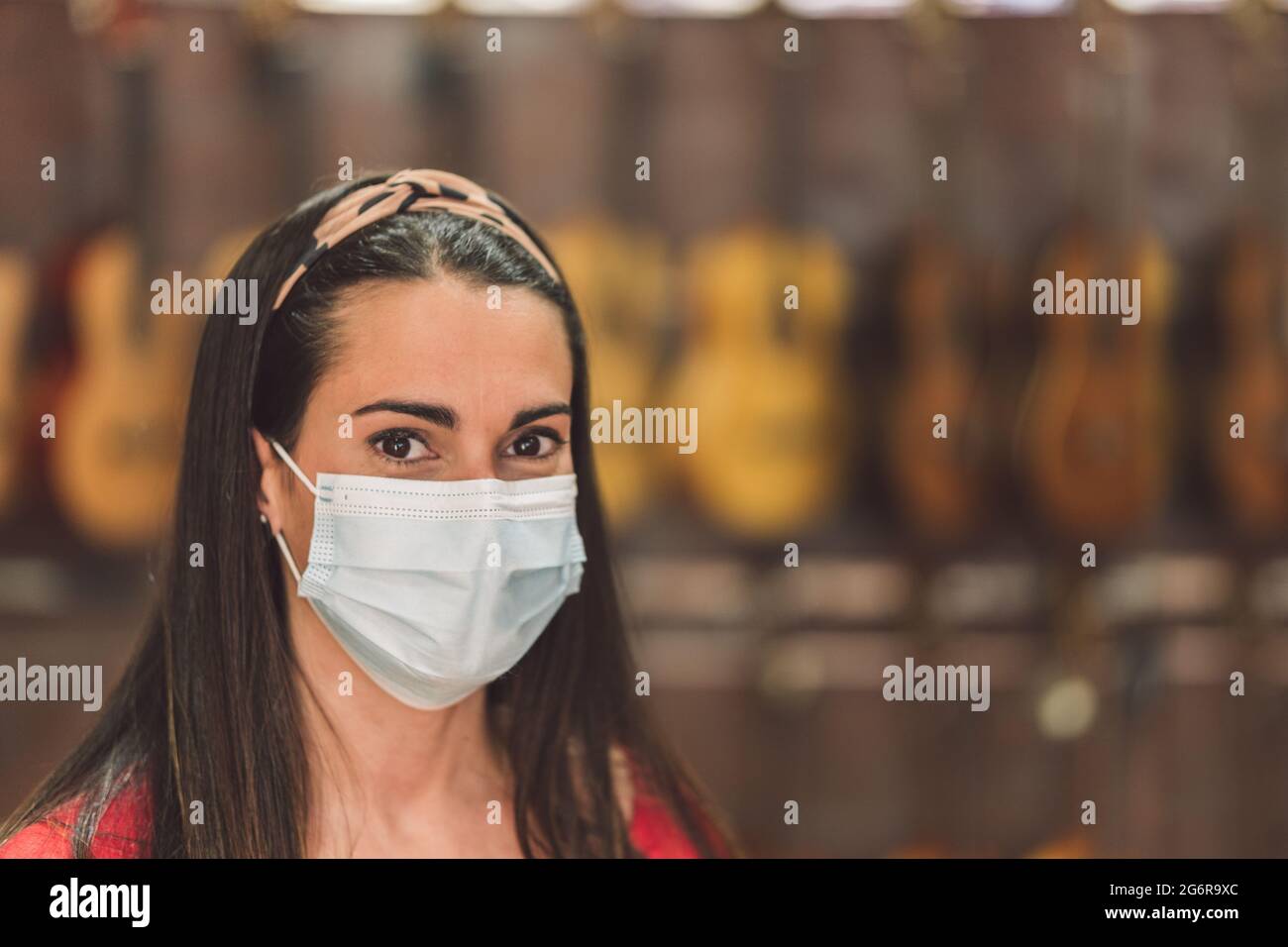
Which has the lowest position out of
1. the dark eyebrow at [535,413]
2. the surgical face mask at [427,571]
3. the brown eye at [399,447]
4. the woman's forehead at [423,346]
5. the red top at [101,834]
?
the red top at [101,834]

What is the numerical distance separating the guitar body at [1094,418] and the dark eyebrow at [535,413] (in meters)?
1.25

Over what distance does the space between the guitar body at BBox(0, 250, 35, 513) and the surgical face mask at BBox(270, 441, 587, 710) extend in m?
1.01

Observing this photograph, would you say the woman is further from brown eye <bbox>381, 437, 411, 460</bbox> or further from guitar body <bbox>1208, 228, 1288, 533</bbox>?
guitar body <bbox>1208, 228, 1288, 533</bbox>

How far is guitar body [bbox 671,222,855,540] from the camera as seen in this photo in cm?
232

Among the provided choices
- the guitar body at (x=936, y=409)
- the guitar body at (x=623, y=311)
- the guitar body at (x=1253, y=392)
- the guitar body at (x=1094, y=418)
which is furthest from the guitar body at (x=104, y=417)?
the guitar body at (x=1253, y=392)

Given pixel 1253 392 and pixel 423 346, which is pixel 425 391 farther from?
pixel 1253 392

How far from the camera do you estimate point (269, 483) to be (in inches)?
51.5

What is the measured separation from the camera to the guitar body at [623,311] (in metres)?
2.26

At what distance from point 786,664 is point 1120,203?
97cm

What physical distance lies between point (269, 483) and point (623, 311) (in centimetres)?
113

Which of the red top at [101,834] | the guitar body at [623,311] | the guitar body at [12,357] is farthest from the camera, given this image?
the guitar body at [623,311]

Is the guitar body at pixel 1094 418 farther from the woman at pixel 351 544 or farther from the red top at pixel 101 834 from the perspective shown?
the red top at pixel 101 834
